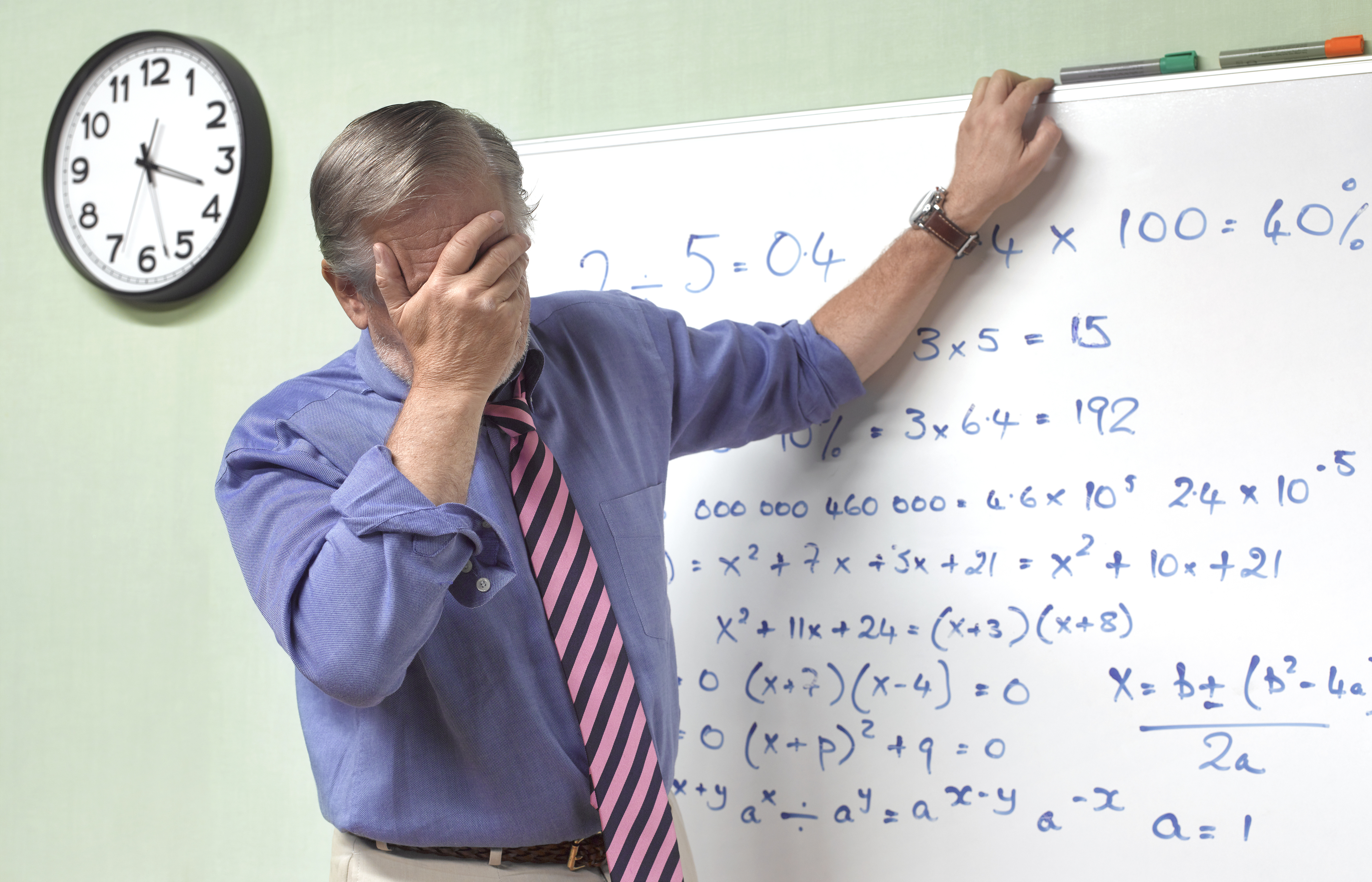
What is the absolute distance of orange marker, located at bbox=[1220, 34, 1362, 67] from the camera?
1.00m

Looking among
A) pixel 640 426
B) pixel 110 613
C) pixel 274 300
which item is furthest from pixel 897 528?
pixel 110 613

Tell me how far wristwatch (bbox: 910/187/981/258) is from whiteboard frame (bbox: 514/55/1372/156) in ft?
0.38

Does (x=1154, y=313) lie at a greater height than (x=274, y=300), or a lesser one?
lesser

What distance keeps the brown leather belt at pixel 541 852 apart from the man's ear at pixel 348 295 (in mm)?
501

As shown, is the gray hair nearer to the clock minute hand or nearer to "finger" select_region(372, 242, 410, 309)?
"finger" select_region(372, 242, 410, 309)

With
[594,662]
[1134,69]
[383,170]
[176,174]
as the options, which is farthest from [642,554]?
[176,174]

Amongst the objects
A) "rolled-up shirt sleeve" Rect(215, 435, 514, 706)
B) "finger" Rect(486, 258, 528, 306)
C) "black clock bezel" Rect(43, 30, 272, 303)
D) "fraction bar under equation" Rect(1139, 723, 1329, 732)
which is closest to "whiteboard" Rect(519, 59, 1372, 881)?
"fraction bar under equation" Rect(1139, 723, 1329, 732)

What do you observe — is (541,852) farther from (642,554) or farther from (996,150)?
(996,150)

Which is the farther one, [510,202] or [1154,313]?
[1154,313]

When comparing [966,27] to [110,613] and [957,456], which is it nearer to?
[957,456]

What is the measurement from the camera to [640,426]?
1.07 m

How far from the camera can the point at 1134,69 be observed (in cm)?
106

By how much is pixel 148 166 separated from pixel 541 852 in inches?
48.2

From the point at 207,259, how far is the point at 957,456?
1.13 m
